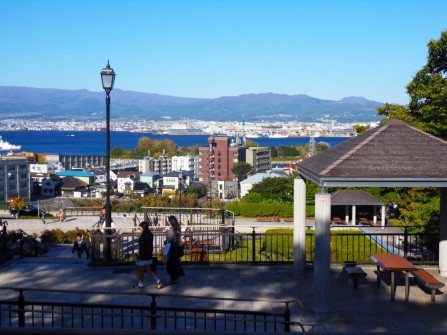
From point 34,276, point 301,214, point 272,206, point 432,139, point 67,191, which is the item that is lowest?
point 67,191

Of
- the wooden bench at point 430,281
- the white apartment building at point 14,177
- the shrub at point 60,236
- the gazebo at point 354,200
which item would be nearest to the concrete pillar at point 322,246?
the wooden bench at point 430,281

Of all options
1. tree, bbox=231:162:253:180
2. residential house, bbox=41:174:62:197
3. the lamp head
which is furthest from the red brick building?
the lamp head

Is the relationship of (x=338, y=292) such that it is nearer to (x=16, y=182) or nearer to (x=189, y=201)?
(x=189, y=201)

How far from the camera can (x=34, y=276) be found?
34.8 feet

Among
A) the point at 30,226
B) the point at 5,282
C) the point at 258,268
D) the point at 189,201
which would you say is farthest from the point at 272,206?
the point at 5,282

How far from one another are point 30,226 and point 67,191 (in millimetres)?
79877

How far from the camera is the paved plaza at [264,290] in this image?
8055 mm

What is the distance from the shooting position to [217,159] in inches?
5822

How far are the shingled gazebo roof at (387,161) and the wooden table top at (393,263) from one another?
1567 mm

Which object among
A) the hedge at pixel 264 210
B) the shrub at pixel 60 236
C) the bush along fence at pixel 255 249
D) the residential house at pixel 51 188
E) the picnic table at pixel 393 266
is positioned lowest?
the residential house at pixel 51 188

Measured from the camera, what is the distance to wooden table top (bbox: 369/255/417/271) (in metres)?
8.84

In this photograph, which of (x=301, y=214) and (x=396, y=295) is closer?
(x=396, y=295)

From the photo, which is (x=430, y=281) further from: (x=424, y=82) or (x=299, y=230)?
(x=424, y=82)

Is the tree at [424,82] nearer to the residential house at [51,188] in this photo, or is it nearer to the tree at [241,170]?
the residential house at [51,188]
